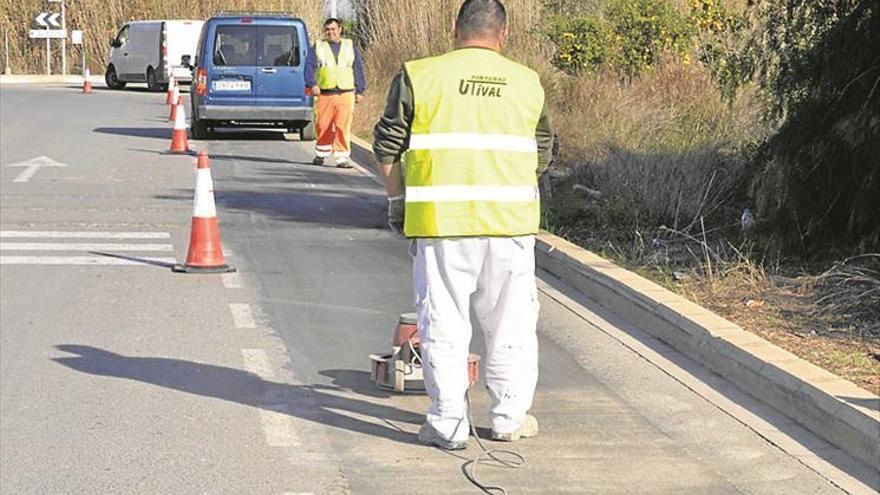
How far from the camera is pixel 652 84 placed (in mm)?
20031

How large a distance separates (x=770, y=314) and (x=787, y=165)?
7.88 ft

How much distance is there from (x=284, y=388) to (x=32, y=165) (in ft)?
41.7

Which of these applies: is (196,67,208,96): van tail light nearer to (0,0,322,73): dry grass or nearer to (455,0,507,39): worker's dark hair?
(455,0,507,39): worker's dark hair

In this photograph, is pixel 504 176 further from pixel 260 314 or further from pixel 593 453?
pixel 260 314

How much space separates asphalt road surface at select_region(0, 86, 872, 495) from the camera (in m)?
6.30

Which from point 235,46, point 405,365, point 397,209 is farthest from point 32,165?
point 397,209

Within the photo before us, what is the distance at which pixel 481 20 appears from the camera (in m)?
6.52

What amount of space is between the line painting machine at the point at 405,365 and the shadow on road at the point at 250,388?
7.5 inches

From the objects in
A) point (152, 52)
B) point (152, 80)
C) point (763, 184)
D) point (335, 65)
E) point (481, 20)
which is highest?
point (481, 20)

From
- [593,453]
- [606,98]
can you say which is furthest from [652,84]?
[593,453]

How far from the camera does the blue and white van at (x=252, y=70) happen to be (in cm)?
2370

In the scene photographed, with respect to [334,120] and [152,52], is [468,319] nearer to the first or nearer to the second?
[334,120]

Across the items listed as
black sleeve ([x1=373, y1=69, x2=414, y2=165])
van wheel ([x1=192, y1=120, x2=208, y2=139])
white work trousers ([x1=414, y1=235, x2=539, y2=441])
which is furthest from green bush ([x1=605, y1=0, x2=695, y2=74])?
black sleeve ([x1=373, y1=69, x2=414, y2=165])

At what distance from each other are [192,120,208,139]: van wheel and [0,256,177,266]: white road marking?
41.0 ft
